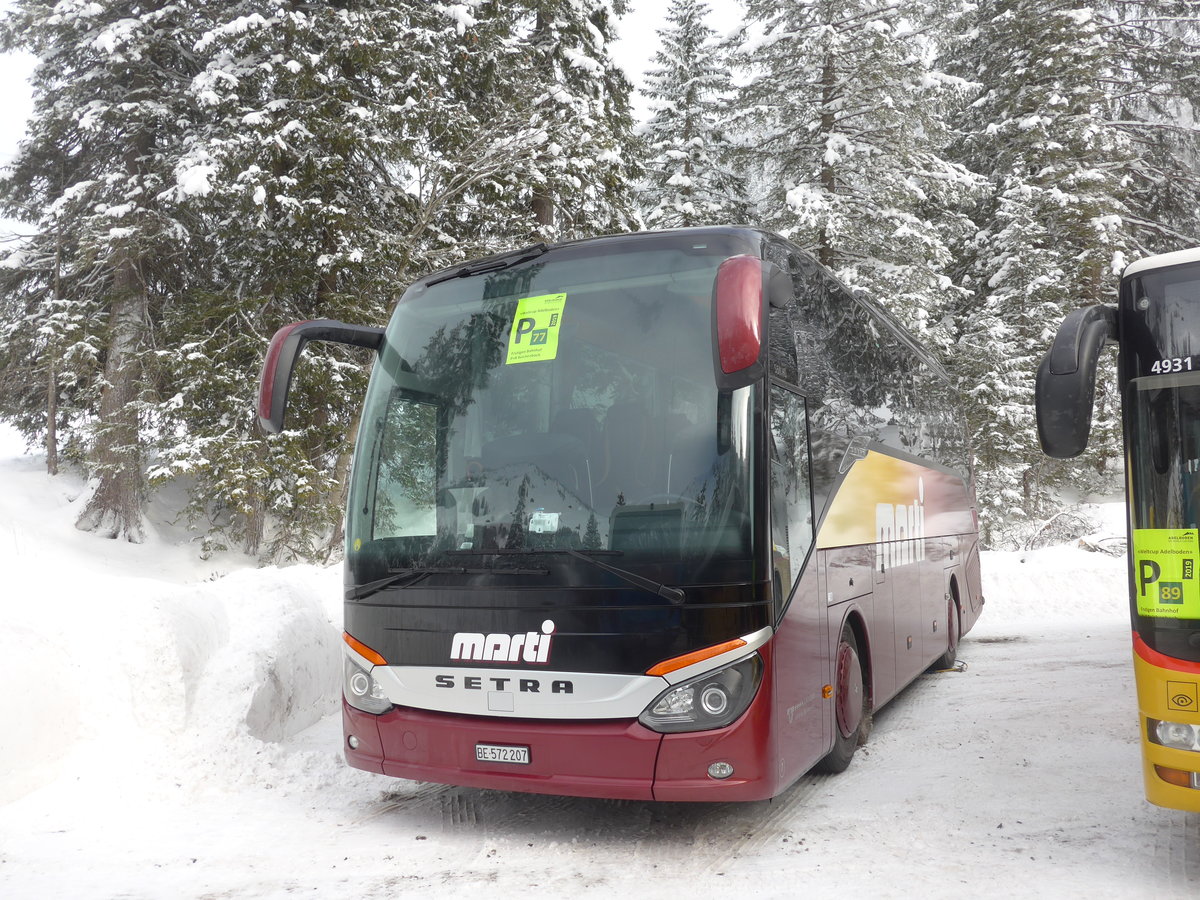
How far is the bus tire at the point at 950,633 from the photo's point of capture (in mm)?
10953

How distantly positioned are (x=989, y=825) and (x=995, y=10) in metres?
33.8

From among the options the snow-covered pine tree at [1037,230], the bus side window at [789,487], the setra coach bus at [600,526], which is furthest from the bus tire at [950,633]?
the snow-covered pine tree at [1037,230]

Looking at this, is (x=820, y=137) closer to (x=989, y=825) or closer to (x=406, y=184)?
(x=406, y=184)

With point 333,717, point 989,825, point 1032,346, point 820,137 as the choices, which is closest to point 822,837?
point 989,825

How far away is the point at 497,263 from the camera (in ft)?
20.1

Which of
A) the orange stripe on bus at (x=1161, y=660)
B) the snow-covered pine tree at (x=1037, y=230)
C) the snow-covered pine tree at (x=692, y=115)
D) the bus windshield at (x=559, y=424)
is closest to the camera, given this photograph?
the orange stripe on bus at (x=1161, y=660)

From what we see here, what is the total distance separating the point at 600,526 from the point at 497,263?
76.2 inches

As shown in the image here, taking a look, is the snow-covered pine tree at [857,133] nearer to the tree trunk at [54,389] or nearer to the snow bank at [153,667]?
the tree trunk at [54,389]

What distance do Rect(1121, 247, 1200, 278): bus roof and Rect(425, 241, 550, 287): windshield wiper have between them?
10.4ft

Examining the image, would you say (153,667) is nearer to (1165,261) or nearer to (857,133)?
(1165,261)

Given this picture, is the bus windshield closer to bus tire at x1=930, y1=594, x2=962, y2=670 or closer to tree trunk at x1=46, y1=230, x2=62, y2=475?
bus tire at x1=930, y1=594, x2=962, y2=670

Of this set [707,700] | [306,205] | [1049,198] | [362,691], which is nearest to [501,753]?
[362,691]

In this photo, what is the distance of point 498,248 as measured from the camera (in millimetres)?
21078

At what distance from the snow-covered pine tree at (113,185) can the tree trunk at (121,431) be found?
0.08 feet
